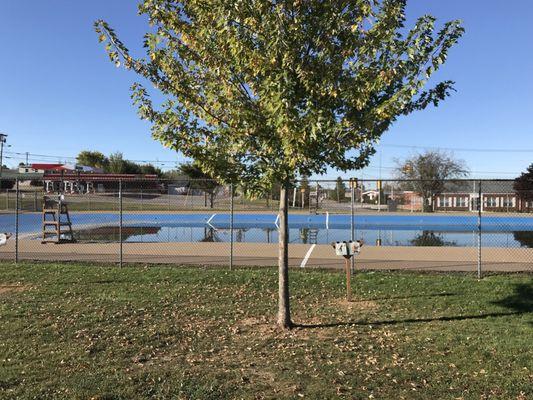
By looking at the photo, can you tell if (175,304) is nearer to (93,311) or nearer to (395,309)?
(93,311)

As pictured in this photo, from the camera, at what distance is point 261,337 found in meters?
6.43

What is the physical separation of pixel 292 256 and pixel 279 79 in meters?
8.53

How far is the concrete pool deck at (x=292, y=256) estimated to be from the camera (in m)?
11.7

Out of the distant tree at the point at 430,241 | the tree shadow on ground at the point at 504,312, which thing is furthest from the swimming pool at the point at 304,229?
the tree shadow on ground at the point at 504,312

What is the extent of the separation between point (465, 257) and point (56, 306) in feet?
32.6

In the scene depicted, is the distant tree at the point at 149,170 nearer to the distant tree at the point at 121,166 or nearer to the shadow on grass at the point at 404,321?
the distant tree at the point at 121,166

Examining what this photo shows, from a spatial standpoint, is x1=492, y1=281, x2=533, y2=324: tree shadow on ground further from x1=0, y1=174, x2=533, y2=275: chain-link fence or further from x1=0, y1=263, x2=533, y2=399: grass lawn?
x1=0, y1=174, x2=533, y2=275: chain-link fence

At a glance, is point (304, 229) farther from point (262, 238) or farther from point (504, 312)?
point (504, 312)

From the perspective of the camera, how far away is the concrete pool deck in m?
11.7

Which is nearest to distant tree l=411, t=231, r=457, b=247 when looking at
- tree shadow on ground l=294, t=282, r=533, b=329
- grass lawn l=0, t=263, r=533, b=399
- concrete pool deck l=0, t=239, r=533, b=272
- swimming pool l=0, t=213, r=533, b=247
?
swimming pool l=0, t=213, r=533, b=247

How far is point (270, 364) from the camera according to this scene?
5406 mm

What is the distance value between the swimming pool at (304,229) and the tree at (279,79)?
12541 mm

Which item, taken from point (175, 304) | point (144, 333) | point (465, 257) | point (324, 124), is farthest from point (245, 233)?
point (324, 124)

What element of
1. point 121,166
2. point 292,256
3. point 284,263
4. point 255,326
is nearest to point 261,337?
point 255,326
